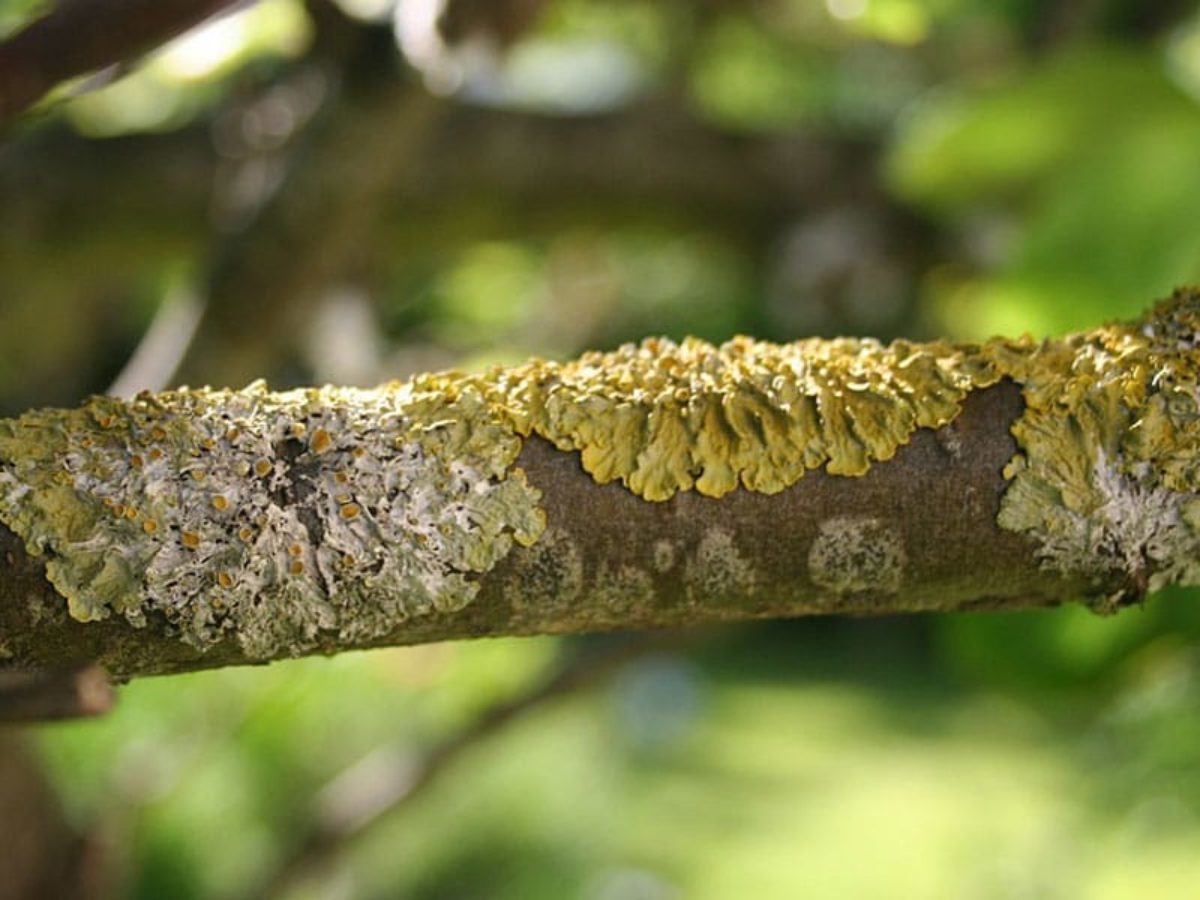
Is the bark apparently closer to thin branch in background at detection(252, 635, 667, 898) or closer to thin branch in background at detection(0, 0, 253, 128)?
thin branch in background at detection(0, 0, 253, 128)

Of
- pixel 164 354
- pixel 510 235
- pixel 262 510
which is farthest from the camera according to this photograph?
pixel 510 235

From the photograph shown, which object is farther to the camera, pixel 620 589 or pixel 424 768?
pixel 424 768

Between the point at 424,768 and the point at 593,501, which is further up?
the point at 593,501

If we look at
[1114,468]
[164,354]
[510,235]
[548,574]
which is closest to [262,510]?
[548,574]

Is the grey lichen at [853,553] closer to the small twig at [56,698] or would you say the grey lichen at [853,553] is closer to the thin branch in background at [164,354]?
the small twig at [56,698]

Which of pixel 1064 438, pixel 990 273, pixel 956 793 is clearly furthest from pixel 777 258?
pixel 956 793

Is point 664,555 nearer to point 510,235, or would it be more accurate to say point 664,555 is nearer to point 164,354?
point 164,354

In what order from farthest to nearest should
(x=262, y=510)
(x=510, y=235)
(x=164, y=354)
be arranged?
(x=510, y=235), (x=164, y=354), (x=262, y=510)
